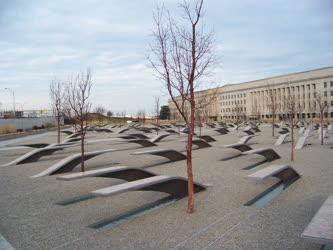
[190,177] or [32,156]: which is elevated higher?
[190,177]

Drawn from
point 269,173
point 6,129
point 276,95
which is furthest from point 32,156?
point 276,95

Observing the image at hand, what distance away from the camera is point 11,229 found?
→ 4793 millimetres

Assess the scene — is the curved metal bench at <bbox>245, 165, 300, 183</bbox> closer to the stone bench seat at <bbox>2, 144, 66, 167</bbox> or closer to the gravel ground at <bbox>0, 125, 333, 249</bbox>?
the gravel ground at <bbox>0, 125, 333, 249</bbox>

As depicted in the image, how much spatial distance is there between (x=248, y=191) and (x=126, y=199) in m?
2.58

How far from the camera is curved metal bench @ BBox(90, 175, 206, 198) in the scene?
5.31 meters

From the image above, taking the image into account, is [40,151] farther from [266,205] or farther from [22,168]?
[266,205]

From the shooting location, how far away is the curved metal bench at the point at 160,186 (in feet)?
17.4

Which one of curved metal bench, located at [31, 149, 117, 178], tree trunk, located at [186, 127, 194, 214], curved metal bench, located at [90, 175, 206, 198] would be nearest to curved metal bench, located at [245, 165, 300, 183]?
curved metal bench, located at [90, 175, 206, 198]

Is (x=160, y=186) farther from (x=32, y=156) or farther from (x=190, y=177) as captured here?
(x=32, y=156)

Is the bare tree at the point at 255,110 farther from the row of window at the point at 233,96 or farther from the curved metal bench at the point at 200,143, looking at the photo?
the curved metal bench at the point at 200,143

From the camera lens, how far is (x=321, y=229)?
3.49 metres

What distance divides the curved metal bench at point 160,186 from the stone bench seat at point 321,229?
2.80 m

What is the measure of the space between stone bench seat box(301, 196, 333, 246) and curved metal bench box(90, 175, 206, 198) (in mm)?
2800

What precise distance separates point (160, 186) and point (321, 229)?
10.6 feet
